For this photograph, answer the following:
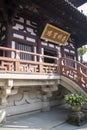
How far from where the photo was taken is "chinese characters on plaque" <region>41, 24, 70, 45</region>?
11.1 metres

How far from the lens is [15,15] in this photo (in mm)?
9320

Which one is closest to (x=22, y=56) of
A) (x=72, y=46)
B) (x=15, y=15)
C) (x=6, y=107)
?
(x=15, y=15)

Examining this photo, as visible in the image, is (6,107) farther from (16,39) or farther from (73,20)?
(73,20)

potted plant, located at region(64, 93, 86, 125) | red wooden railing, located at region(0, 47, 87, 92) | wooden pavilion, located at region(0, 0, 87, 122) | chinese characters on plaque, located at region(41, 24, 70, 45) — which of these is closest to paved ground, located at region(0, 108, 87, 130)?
potted plant, located at region(64, 93, 86, 125)

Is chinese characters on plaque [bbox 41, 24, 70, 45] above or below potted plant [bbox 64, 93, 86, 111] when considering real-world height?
above

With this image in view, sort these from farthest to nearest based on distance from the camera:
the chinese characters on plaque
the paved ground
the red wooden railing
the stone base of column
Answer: the chinese characters on plaque, the stone base of column, the red wooden railing, the paved ground

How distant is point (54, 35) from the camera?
11773 millimetres

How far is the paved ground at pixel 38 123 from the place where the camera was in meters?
7.18

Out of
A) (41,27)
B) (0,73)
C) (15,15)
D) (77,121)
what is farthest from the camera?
(41,27)

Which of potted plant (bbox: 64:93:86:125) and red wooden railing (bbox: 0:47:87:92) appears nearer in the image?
potted plant (bbox: 64:93:86:125)

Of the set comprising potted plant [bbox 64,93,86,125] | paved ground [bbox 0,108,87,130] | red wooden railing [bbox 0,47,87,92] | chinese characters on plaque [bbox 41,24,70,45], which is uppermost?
chinese characters on plaque [bbox 41,24,70,45]

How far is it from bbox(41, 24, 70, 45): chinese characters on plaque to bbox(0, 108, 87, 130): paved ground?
4.54m

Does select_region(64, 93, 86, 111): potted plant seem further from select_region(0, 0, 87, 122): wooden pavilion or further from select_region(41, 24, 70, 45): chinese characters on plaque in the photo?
select_region(41, 24, 70, 45): chinese characters on plaque

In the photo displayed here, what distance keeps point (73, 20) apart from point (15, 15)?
12.2 ft
